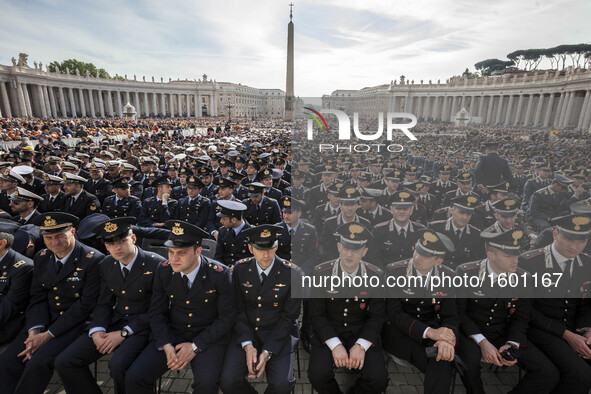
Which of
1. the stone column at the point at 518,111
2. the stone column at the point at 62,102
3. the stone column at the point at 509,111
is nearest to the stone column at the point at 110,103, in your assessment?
the stone column at the point at 62,102

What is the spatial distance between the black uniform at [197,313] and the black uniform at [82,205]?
171 inches

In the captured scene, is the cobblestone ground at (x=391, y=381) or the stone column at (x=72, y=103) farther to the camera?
the stone column at (x=72, y=103)

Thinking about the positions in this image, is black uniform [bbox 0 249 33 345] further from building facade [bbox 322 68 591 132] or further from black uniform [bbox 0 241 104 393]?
building facade [bbox 322 68 591 132]

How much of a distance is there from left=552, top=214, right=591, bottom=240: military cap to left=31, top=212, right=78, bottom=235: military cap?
6476mm

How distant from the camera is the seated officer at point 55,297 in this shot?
355 cm

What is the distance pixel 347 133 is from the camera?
18.2 feet

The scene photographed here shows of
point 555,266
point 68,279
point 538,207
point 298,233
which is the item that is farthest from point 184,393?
point 538,207

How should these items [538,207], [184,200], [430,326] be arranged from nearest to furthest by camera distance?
1. [430,326]
2. [184,200]
3. [538,207]

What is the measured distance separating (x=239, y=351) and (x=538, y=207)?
8.57 meters

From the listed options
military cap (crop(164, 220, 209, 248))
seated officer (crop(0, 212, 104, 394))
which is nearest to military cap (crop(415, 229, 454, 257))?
military cap (crop(164, 220, 209, 248))

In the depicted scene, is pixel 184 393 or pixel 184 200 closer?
pixel 184 393

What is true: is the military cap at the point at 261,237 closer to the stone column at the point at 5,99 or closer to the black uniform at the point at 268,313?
the black uniform at the point at 268,313

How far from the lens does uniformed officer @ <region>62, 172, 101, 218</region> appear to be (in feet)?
22.2

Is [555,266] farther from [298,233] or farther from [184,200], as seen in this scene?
[184,200]
